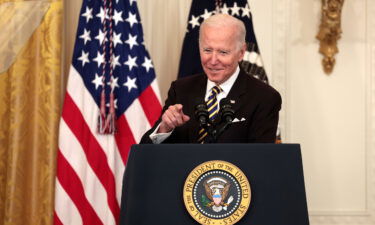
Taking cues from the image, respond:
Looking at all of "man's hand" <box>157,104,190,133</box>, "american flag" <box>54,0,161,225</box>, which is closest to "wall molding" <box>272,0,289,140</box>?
"american flag" <box>54,0,161,225</box>

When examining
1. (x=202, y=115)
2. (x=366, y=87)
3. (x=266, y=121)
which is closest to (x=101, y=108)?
(x=266, y=121)

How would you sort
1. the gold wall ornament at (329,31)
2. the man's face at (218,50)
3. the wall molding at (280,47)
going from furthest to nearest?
the wall molding at (280,47) < the gold wall ornament at (329,31) < the man's face at (218,50)

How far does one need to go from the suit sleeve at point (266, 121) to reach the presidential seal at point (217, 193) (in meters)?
0.61

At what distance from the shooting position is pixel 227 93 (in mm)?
2395

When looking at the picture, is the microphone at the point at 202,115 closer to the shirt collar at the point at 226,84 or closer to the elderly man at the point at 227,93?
the elderly man at the point at 227,93

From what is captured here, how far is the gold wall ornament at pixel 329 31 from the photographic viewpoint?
178 inches

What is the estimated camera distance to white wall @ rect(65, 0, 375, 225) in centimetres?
464

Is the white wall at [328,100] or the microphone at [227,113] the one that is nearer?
the microphone at [227,113]

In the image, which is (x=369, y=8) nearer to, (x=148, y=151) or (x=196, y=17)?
(x=196, y=17)

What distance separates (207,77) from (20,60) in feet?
6.72

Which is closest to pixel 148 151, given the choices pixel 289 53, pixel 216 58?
pixel 216 58

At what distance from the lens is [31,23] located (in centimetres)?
402

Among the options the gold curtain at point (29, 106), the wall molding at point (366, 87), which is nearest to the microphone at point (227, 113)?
the gold curtain at point (29, 106)

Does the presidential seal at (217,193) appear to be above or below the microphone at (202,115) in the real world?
below
